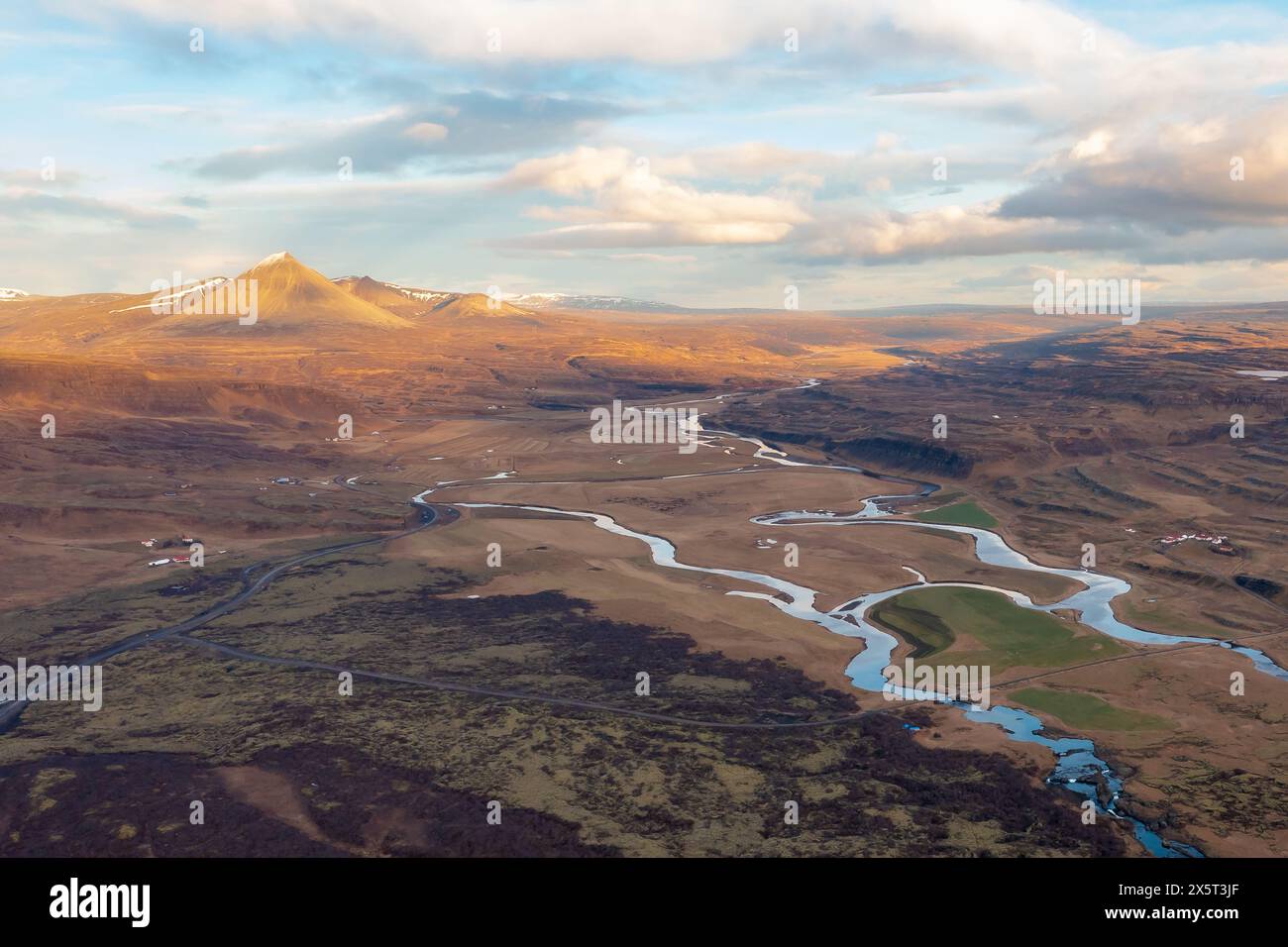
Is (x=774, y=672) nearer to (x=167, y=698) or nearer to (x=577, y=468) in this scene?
(x=167, y=698)

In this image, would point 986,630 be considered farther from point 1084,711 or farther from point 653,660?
point 653,660

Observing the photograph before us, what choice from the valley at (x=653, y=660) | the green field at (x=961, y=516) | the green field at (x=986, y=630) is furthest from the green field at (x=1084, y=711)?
the green field at (x=961, y=516)

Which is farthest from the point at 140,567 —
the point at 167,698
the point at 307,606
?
the point at 167,698

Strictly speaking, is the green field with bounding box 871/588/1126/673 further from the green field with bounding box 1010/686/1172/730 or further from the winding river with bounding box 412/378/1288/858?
the green field with bounding box 1010/686/1172/730

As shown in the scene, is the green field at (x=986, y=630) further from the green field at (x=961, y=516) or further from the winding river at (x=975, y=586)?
the green field at (x=961, y=516)

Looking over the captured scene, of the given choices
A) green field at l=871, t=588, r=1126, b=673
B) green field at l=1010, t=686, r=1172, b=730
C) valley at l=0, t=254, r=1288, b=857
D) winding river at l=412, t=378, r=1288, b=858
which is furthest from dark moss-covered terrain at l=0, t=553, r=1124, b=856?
green field at l=871, t=588, r=1126, b=673

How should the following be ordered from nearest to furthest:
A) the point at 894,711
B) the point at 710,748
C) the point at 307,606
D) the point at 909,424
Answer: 1. the point at 710,748
2. the point at 894,711
3. the point at 307,606
4. the point at 909,424

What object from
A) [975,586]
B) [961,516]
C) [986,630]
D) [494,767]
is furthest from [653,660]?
[961,516]
